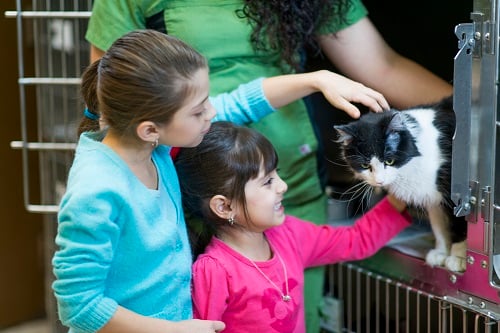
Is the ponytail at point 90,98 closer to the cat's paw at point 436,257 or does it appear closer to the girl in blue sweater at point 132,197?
the girl in blue sweater at point 132,197

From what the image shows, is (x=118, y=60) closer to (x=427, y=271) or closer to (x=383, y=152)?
(x=383, y=152)

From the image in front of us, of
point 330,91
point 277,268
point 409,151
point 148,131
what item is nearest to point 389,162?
Answer: point 409,151

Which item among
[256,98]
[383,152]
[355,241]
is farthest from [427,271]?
[256,98]

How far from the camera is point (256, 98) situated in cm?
119

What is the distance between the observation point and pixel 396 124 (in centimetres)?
108

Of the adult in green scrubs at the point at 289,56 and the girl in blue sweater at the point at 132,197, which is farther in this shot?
the adult in green scrubs at the point at 289,56

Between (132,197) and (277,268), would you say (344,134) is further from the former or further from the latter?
(132,197)

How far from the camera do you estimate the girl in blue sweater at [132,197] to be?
0.91 m

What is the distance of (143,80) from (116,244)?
0.21 m

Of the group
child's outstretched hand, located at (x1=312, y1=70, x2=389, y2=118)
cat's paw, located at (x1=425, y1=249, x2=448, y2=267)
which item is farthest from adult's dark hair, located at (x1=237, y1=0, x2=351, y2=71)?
cat's paw, located at (x1=425, y1=249, x2=448, y2=267)

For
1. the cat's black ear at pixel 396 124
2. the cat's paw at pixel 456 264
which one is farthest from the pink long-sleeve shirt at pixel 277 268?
the cat's black ear at pixel 396 124

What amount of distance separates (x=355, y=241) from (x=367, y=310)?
202mm

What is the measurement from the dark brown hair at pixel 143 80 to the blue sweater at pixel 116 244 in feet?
0.21

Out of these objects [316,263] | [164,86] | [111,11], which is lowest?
[316,263]
